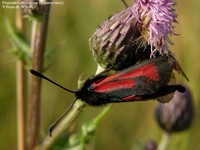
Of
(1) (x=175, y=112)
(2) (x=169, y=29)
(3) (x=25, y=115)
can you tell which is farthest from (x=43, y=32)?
(1) (x=175, y=112)

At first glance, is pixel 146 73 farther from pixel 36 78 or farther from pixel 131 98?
pixel 36 78

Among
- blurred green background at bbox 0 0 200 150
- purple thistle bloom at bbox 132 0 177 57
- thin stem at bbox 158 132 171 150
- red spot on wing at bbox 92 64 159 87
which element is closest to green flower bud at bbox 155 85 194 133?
thin stem at bbox 158 132 171 150

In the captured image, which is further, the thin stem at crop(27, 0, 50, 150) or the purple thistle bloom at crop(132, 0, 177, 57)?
the thin stem at crop(27, 0, 50, 150)

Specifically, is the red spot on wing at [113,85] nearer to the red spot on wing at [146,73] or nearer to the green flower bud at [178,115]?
the red spot on wing at [146,73]

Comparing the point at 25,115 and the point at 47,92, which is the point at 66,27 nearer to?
the point at 47,92

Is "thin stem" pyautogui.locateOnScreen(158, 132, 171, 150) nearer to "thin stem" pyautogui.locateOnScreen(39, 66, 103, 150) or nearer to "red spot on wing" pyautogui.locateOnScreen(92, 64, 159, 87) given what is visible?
"thin stem" pyautogui.locateOnScreen(39, 66, 103, 150)

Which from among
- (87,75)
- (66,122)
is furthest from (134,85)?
(87,75)
